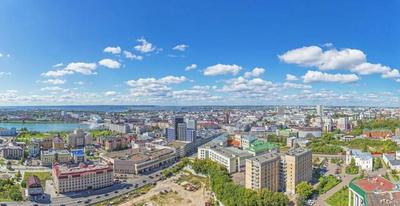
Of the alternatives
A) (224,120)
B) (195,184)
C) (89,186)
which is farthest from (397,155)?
(224,120)

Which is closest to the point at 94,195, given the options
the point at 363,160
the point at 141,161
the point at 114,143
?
the point at 141,161

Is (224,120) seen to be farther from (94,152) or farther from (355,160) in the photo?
(355,160)

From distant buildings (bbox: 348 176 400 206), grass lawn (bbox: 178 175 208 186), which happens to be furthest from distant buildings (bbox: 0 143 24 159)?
distant buildings (bbox: 348 176 400 206)

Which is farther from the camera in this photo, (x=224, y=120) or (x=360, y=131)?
(x=224, y=120)

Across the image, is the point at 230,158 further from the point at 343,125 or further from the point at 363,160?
the point at 343,125

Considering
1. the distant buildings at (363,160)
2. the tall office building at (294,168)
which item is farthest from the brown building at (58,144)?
the distant buildings at (363,160)

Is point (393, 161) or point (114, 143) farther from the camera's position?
point (114, 143)
